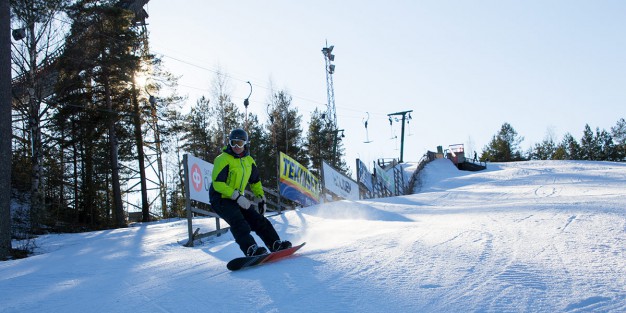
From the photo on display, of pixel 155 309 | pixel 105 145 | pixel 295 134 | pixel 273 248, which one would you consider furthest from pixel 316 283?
pixel 295 134

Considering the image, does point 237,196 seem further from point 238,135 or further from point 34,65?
point 34,65

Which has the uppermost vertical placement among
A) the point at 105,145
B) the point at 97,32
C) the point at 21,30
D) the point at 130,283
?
the point at 97,32

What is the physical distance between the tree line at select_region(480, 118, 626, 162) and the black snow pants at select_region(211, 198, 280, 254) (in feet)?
249

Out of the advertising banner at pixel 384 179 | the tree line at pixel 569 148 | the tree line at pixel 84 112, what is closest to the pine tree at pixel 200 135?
the tree line at pixel 84 112

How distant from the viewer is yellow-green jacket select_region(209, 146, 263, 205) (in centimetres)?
500

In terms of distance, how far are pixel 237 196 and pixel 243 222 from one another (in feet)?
1.01

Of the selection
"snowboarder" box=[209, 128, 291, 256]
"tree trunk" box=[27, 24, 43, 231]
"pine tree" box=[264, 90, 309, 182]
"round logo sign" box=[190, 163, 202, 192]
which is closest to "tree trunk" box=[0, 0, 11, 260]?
"round logo sign" box=[190, 163, 202, 192]

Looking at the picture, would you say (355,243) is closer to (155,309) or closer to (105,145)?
(155,309)

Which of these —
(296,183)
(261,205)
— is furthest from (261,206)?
(296,183)

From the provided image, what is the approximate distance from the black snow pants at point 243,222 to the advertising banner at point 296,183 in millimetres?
8036

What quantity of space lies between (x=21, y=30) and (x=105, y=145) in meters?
9.96

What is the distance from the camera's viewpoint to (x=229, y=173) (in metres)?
5.09

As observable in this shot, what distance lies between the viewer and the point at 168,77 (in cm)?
2670

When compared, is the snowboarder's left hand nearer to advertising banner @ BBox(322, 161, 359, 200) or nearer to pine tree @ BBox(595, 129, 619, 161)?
advertising banner @ BBox(322, 161, 359, 200)
